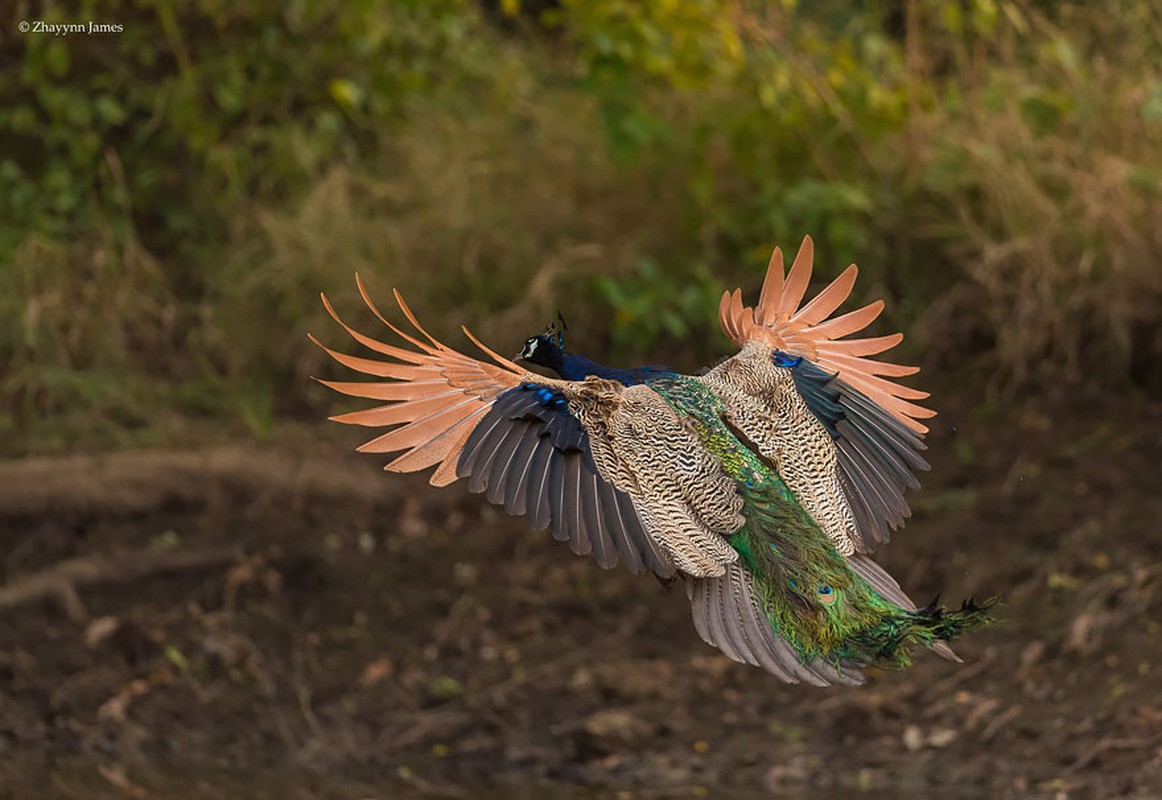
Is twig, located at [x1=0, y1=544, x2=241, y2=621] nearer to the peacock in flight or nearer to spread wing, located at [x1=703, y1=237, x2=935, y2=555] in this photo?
the peacock in flight

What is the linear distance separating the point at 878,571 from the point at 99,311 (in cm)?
470

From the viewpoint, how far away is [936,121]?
7039 mm

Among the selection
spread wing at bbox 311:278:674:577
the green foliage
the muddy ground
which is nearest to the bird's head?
spread wing at bbox 311:278:674:577

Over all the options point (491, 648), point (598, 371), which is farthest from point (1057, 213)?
point (598, 371)

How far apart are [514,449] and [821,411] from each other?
0.72 meters

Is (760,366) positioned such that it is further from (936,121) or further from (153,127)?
(153,127)

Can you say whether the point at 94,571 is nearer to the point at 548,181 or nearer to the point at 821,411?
the point at 548,181

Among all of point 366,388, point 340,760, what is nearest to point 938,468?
point 340,760

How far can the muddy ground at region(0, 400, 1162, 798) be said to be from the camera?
5562 mm

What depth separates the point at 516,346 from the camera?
709 cm

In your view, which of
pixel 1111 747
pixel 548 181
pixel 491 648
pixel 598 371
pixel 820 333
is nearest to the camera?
pixel 598 371

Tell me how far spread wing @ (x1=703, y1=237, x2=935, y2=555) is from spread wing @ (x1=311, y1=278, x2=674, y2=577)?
0.38 m

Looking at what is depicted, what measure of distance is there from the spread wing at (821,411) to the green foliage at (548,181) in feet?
8.99

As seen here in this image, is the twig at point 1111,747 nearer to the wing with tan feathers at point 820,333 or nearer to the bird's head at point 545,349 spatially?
the wing with tan feathers at point 820,333
